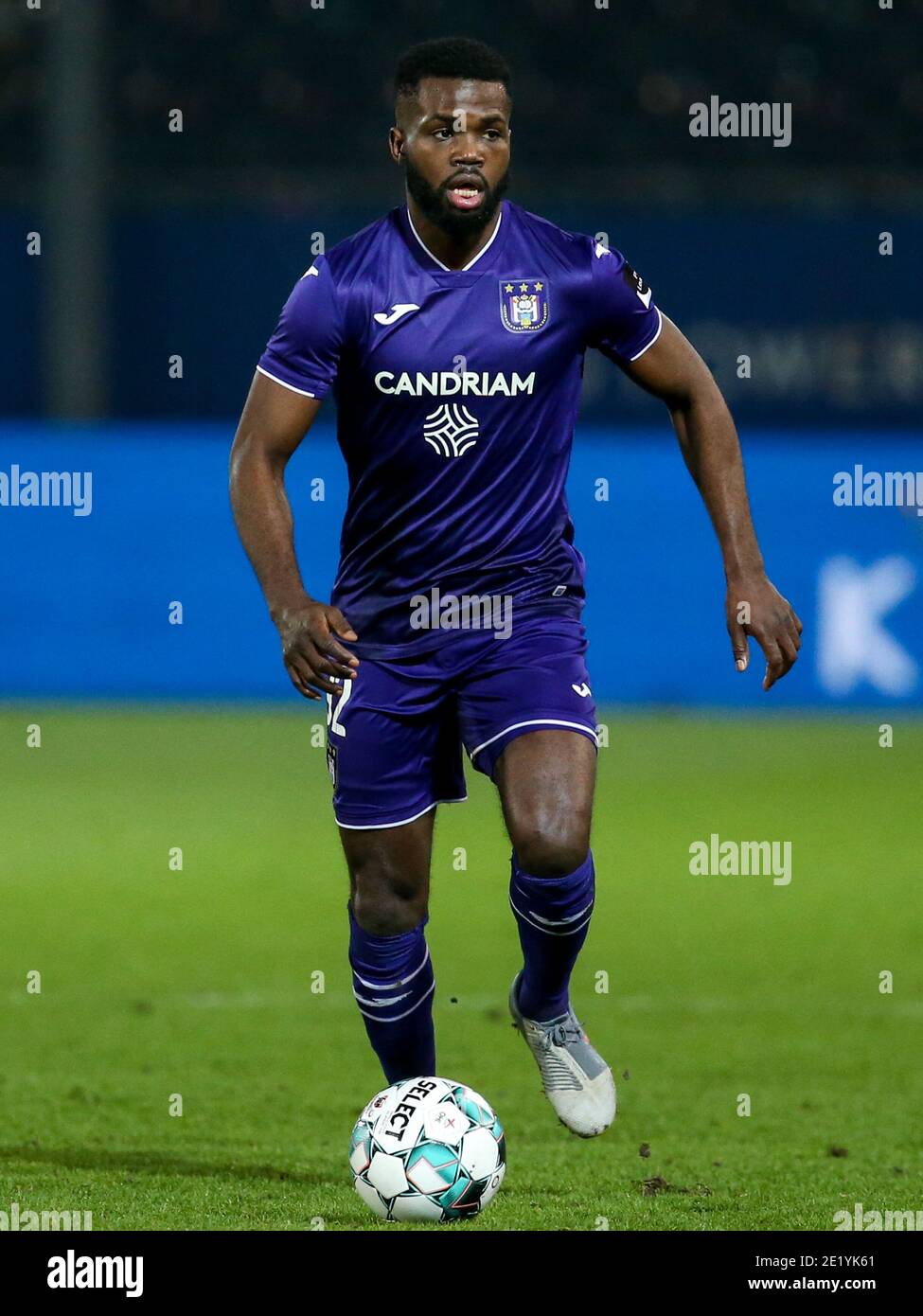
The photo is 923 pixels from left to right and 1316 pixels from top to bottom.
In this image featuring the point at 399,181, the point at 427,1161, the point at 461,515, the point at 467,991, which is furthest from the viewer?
the point at 399,181

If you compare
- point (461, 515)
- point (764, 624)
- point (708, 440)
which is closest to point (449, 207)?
point (461, 515)

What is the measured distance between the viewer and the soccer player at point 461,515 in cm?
519

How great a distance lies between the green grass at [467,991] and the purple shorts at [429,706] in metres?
0.92

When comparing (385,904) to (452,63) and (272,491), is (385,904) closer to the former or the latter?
(272,491)

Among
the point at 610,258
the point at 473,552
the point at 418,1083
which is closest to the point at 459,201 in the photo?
the point at 610,258

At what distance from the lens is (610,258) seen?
17.9 feet

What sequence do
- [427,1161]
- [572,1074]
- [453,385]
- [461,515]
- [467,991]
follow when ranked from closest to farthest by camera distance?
[427,1161] < [453,385] < [461,515] < [572,1074] < [467,991]

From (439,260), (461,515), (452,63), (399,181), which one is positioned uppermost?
(399,181)

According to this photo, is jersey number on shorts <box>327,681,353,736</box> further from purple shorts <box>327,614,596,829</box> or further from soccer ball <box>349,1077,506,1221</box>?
soccer ball <box>349,1077,506,1221</box>

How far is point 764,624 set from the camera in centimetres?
521

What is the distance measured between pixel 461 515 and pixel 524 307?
19.8 inches

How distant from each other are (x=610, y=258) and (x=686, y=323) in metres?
15.6
